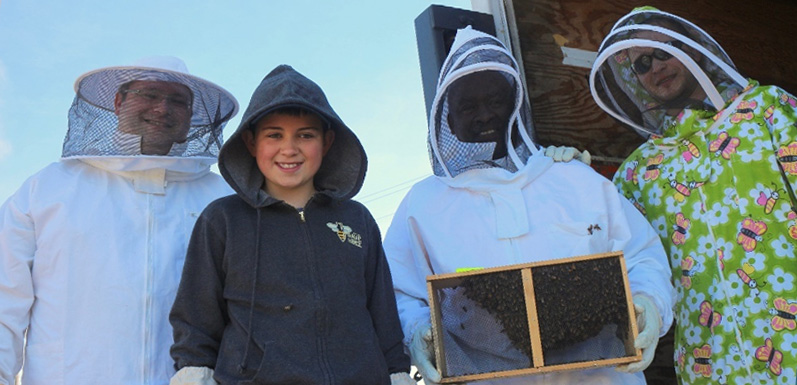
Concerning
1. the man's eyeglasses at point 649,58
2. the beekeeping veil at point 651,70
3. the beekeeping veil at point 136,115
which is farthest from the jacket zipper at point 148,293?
the man's eyeglasses at point 649,58

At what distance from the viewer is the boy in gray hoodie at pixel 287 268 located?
91.7 inches

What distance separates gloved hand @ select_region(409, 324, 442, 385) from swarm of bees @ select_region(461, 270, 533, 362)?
0.75 ft

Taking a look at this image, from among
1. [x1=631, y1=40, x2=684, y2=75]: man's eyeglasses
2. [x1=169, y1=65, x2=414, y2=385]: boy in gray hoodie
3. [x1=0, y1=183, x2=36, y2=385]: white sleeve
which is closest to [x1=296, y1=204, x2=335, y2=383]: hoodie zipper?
[x1=169, y1=65, x2=414, y2=385]: boy in gray hoodie

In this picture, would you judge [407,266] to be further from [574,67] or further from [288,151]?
[574,67]

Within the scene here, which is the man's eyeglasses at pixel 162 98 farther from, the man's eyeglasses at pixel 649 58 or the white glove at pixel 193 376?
the man's eyeglasses at pixel 649 58

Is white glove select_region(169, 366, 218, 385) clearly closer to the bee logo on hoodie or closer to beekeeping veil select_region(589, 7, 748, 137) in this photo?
the bee logo on hoodie

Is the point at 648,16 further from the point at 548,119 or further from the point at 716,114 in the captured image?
the point at 548,119

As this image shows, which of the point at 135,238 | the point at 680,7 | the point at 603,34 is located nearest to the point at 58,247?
the point at 135,238

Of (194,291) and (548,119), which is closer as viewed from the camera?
(194,291)

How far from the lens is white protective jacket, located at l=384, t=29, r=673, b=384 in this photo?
2.96 metres

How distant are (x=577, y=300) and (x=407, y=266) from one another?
78 cm

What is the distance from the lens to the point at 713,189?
3.34 meters

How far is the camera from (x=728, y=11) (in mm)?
5430

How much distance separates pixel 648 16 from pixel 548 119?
98 centimetres
